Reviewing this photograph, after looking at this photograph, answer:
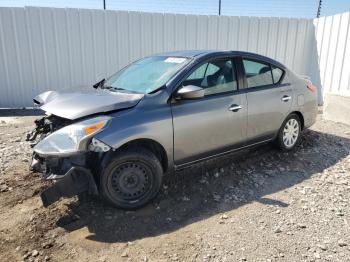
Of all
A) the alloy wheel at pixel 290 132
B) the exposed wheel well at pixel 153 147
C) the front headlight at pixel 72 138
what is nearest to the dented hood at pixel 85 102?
the front headlight at pixel 72 138

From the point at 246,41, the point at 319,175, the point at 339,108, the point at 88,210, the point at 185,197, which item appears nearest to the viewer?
the point at 88,210

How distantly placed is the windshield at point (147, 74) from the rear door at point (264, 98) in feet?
3.49

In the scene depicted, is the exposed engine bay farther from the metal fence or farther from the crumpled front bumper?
the metal fence

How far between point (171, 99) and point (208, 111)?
0.54 meters

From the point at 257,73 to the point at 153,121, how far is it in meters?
2.00

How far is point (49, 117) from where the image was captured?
13.0 ft

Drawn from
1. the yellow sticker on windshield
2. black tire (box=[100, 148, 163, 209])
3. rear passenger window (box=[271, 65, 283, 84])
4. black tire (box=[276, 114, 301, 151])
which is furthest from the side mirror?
black tire (box=[276, 114, 301, 151])

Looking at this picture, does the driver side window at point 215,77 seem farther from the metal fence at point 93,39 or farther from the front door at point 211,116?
the metal fence at point 93,39

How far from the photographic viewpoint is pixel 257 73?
4871mm

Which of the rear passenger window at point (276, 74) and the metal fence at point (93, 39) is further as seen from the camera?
the metal fence at point (93, 39)

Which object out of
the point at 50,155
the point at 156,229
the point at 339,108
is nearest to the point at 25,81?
the point at 50,155

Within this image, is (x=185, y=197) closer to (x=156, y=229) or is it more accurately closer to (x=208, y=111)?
(x=156, y=229)

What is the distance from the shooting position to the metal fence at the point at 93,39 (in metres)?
8.91

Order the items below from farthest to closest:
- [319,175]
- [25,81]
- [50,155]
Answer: [25,81], [319,175], [50,155]
